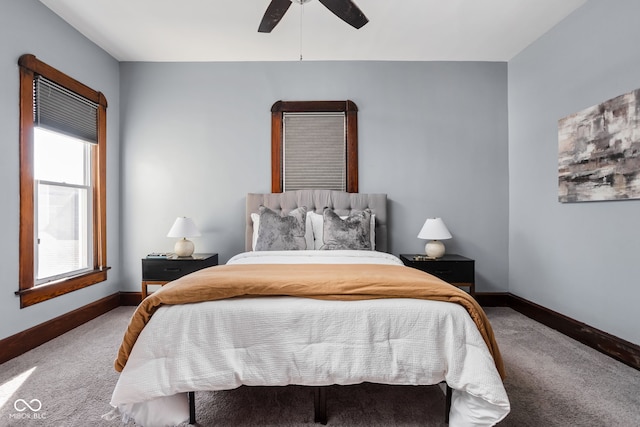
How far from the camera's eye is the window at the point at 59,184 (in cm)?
258

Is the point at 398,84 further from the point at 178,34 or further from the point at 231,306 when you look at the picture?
the point at 231,306

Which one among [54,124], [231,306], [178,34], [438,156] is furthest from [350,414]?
[178,34]

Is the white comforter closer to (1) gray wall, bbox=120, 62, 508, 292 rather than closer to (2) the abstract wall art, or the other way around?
(2) the abstract wall art

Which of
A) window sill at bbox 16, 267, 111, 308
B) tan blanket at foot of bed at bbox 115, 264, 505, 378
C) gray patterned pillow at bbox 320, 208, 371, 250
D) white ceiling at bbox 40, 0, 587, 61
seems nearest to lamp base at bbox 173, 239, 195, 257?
window sill at bbox 16, 267, 111, 308

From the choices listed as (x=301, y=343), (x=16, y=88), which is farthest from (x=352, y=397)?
(x=16, y=88)

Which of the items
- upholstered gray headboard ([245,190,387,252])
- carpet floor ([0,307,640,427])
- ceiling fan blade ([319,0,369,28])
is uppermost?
ceiling fan blade ([319,0,369,28])

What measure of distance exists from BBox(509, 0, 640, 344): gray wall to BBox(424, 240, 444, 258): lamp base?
949 millimetres

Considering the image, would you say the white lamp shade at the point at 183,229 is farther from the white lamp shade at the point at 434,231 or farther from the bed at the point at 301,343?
the white lamp shade at the point at 434,231

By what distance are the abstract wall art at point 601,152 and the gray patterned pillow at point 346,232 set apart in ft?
5.99

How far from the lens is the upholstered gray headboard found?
11.8 feet

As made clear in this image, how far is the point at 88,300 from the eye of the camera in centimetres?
327

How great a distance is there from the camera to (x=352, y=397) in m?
1.85

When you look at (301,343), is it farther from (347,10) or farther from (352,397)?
(347,10)

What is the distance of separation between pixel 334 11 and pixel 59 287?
3266 millimetres
